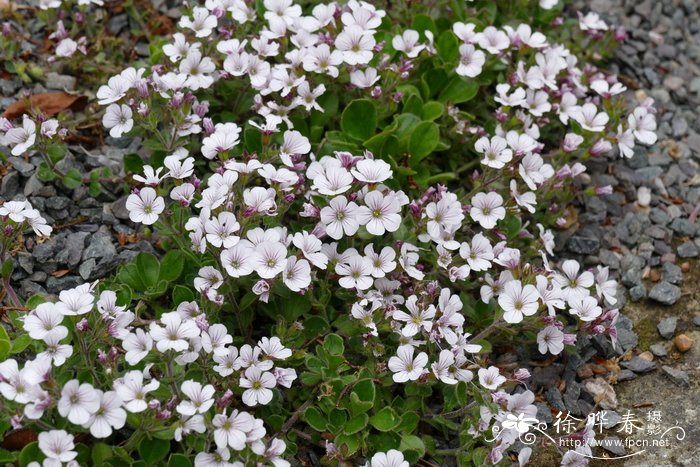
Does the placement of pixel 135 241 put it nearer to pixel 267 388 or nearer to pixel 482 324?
pixel 267 388

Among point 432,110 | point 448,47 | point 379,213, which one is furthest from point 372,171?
point 448,47

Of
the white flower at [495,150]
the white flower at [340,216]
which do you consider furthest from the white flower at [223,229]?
the white flower at [495,150]

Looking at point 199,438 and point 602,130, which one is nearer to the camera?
point 199,438

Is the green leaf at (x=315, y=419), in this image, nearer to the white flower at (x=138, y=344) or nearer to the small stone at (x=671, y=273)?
the white flower at (x=138, y=344)

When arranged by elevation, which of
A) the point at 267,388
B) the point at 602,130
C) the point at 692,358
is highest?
the point at 602,130

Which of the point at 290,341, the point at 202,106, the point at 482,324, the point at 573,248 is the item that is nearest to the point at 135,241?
the point at 202,106
